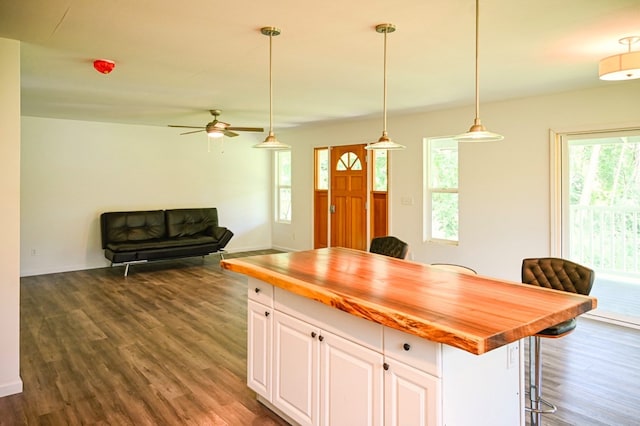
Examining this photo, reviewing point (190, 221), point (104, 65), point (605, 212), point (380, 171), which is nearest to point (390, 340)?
point (104, 65)

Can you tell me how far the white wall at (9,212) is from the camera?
2871 millimetres

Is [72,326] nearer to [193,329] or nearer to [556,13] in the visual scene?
[193,329]

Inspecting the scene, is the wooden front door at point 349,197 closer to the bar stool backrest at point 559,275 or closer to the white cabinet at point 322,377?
the bar stool backrest at point 559,275

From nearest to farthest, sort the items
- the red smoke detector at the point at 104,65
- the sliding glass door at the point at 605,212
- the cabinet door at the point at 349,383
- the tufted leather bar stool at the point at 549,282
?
the cabinet door at the point at 349,383 → the tufted leather bar stool at the point at 549,282 → the red smoke detector at the point at 104,65 → the sliding glass door at the point at 605,212

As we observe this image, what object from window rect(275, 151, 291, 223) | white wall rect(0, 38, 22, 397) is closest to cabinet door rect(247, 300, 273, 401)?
white wall rect(0, 38, 22, 397)

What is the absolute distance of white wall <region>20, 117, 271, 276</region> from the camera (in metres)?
6.60

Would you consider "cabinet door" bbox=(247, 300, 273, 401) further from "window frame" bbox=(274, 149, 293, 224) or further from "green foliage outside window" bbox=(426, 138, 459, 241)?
"window frame" bbox=(274, 149, 293, 224)

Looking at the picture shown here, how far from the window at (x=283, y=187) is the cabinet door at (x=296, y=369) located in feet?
20.9

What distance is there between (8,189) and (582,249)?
5.27m

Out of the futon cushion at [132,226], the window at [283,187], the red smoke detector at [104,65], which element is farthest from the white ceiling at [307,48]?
the window at [283,187]

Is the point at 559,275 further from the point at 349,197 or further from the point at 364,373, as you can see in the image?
the point at 349,197

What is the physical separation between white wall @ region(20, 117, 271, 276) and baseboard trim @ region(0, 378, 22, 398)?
14.1 ft

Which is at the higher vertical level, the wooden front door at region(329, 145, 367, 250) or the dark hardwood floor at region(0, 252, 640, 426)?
the wooden front door at region(329, 145, 367, 250)

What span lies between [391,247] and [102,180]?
547 cm
